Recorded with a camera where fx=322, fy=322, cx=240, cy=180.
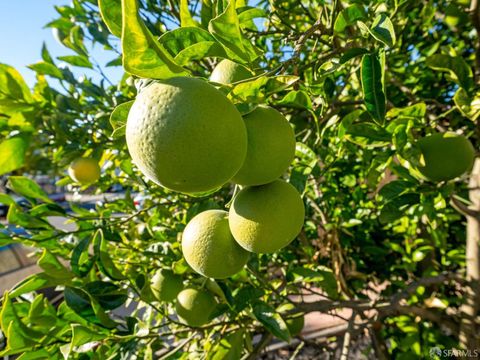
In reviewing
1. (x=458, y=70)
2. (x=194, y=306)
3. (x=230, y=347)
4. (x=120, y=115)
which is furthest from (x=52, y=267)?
(x=458, y=70)

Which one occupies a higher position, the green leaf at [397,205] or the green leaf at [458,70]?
the green leaf at [458,70]

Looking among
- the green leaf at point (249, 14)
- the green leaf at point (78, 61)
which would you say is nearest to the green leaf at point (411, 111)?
the green leaf at point (249, 14)

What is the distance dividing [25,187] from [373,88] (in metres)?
1.21

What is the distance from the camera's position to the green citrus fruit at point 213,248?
793mm

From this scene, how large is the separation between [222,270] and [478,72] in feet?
4.57

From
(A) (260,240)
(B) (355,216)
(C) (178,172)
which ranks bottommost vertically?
(B) (355,216)

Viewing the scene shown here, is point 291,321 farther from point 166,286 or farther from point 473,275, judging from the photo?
point 473,275

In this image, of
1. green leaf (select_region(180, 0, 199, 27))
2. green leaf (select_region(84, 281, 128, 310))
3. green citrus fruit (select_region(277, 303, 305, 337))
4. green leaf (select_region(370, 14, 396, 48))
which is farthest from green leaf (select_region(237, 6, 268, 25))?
green citrus fruit (select_region(277, 303, 305, 337))

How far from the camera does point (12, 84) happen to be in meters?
1.17

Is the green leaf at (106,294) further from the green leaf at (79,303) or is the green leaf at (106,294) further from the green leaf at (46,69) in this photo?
the green leaf at (46,69)

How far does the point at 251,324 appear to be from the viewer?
A: 61.5 inches

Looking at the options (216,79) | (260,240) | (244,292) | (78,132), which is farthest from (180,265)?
(78,132)

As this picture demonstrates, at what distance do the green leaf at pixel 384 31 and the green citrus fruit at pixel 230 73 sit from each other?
239 millimetres

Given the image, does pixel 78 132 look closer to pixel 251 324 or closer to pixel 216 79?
pixel 216 79
